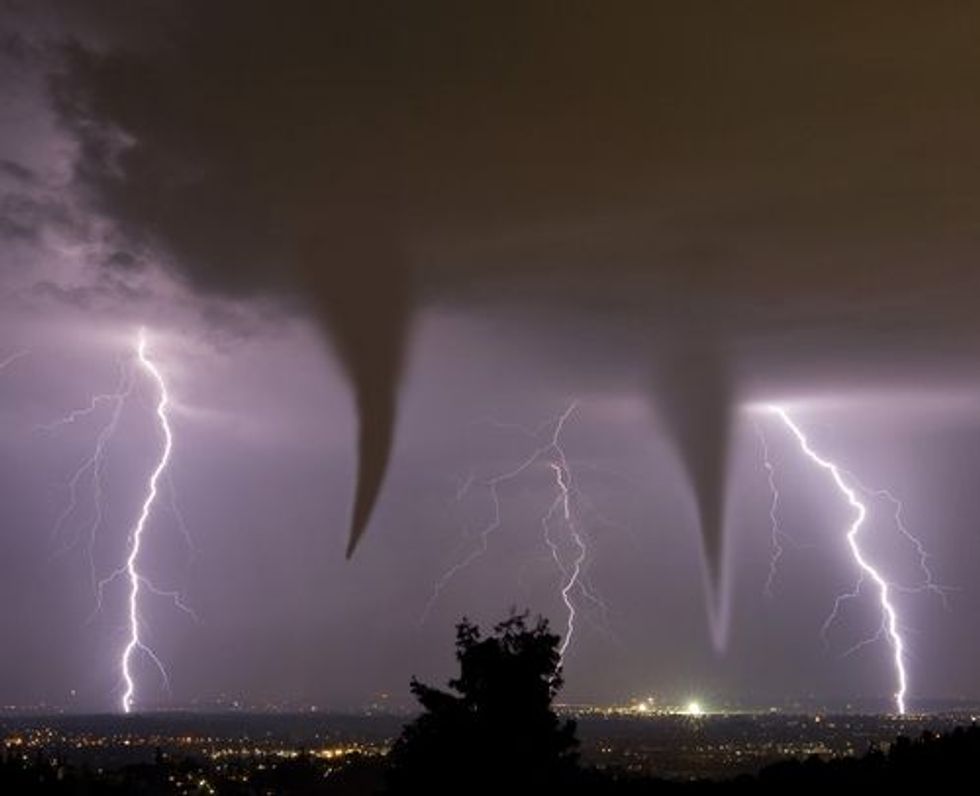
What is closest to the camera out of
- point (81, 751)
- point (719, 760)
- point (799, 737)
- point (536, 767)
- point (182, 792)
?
point (536, 767)

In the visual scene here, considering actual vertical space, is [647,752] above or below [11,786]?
below

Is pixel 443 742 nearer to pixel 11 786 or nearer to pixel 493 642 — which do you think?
pixel 493 642

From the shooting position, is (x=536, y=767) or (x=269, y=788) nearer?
(x=536, y=767)

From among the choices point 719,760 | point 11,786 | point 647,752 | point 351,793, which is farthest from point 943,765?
point 647,752

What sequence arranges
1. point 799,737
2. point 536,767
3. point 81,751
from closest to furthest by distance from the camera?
point 536,767 < point 81,751 < point 799,737

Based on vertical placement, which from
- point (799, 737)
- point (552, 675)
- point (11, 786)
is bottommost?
point (799, 737)

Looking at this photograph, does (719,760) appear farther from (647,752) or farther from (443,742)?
(443,742)

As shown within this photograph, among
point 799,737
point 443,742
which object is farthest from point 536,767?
point 799,737
